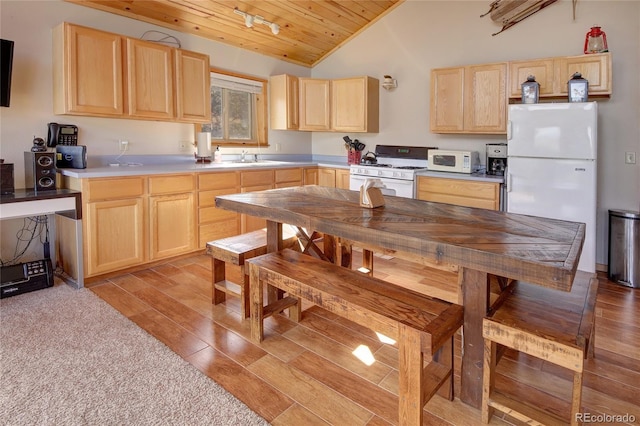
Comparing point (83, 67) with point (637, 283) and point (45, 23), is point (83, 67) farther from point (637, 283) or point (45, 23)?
point (637, 283)

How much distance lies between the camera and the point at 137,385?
193 cm

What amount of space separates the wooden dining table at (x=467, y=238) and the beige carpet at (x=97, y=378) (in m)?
0.92

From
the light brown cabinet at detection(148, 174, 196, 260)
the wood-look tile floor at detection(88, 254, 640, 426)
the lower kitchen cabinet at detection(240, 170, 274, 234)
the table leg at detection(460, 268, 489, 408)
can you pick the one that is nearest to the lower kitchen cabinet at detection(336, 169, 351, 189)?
the lower kitchen cabinet at detection(240, 170, 274, 234)

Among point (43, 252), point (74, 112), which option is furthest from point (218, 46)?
point (43, 252)

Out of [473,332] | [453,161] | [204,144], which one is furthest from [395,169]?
[473,332]

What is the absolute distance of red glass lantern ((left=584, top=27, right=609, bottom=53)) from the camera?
11.5 ft

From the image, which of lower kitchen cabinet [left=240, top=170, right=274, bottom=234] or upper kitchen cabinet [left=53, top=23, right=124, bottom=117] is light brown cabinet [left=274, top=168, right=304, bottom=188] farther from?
upper kitchen cabinet [left=53, top=23, right=124, bottom=117]

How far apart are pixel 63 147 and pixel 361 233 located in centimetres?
295

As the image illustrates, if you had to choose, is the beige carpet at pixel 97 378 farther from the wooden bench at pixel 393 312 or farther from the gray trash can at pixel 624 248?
the gray trash can at pixel 624 248

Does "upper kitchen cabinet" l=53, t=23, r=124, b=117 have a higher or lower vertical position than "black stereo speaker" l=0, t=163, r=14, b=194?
higher

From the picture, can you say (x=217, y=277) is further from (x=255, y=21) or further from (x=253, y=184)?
(x=255, y=21)

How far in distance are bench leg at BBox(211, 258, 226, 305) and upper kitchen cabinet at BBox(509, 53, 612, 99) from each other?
10.3 feet

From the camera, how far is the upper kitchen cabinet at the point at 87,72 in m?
3.21

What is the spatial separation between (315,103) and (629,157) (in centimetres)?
351
